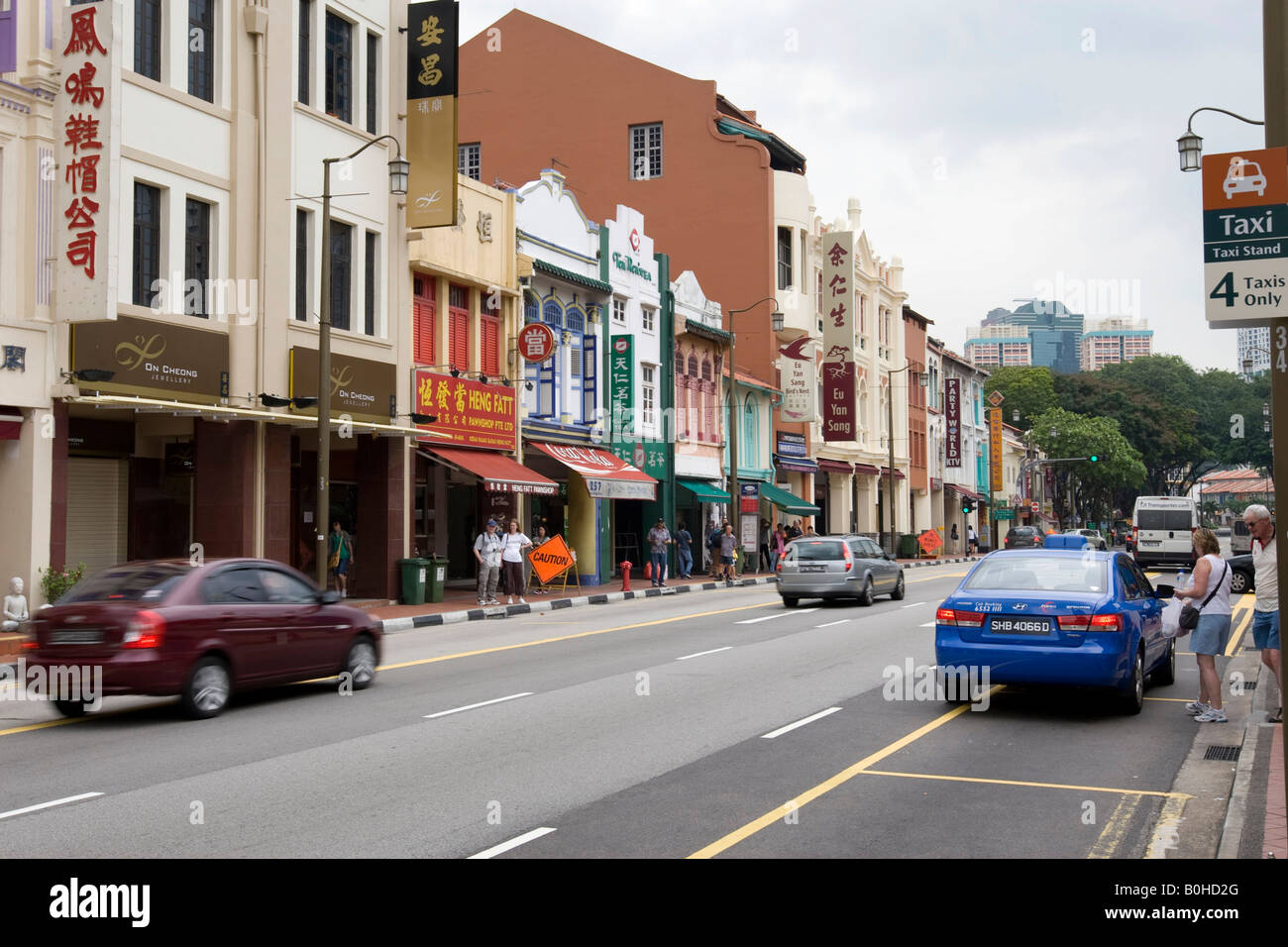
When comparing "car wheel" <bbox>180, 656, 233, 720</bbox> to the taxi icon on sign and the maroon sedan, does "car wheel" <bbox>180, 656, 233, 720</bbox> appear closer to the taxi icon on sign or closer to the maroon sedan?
the maroon sedan

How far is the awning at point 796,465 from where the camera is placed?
1996 inches

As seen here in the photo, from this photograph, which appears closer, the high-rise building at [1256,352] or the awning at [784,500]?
the high-rise building at [1256,352]

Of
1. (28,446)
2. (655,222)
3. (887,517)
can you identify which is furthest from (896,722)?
(887,517)

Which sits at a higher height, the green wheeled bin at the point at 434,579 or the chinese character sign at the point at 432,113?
the chinese character sign at the point at 432,113

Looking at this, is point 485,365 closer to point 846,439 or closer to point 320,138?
point 320,138

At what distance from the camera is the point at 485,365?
30594mm

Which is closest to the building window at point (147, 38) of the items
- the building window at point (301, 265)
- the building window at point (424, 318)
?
the building window at point (301, 265)

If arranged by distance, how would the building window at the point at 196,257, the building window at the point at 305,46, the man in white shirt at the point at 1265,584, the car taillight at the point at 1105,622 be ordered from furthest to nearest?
the building window at the point at 305,46 < the building window at the point at 196,257 < the car taillight at the point at 1105,622 < the man in white shirt at the point at 1265,584

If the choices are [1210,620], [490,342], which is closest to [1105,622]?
[1210,620]

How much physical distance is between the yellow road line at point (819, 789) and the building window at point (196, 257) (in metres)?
15.8

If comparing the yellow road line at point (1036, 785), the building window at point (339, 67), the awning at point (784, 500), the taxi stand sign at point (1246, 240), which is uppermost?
the building window at point (339, 67)

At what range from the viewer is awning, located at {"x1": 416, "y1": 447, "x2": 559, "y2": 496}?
27609 millimetres

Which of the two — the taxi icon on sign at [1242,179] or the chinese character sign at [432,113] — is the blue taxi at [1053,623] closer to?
the taxi icon on sign at [1242,179]

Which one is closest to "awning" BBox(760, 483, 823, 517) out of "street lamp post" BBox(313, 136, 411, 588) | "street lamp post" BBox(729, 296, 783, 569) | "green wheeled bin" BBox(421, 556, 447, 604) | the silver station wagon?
"street lamp post" BBox(729, 296, 783, 569)
